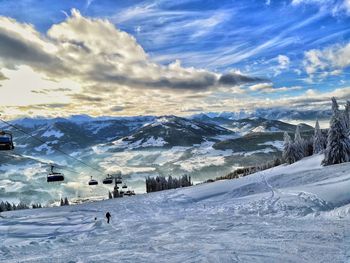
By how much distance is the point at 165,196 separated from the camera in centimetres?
8869

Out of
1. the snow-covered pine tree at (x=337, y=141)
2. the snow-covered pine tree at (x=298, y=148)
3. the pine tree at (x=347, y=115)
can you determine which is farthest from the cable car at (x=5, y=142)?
the snow-covered pine tree at (x=298, y=148)

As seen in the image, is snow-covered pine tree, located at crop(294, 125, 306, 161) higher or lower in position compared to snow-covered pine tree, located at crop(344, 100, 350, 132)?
Answer: lower

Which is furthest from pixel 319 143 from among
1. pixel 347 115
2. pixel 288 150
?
pixel 347 115

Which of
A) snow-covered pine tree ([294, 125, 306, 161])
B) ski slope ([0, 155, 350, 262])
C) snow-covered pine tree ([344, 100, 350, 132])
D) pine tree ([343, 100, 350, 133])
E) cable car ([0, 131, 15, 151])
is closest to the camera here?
ski slope ([0, 155, 350, 262])

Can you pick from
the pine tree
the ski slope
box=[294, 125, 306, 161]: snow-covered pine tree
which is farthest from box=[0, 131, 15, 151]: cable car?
box=[294, 125, 306, 161]: snow-covered pine tree

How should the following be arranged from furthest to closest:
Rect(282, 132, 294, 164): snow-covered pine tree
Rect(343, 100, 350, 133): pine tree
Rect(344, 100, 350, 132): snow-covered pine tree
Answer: Rect(282, 132, 294, 164): snow-covered pine tree < Rect(344, 100, 350, 132): snow-covered pine tree < Rect(343, 100, 350, 133): pine tree

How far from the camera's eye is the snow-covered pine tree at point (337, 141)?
74.0m

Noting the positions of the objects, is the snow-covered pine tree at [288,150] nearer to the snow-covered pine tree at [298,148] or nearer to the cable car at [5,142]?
the snow-covered pine tree at [298,148]

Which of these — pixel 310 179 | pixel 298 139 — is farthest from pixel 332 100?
pixel 298 139

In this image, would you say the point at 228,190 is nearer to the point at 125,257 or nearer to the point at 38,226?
the point at 38,226

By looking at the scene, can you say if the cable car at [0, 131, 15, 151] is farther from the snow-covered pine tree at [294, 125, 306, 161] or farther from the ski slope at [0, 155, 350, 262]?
the snow-covered pine tree at [294, 125, 306, 161]

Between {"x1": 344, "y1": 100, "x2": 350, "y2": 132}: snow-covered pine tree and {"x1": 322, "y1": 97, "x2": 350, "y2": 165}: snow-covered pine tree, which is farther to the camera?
{"x1": 344, "y1": 100, "x2": 350, "y2": 132}: snow-covered pine tree

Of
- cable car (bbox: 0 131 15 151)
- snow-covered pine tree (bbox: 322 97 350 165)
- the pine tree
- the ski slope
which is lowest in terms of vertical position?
the ski slope

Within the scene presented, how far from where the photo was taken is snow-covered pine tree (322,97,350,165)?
73969 millimetres
